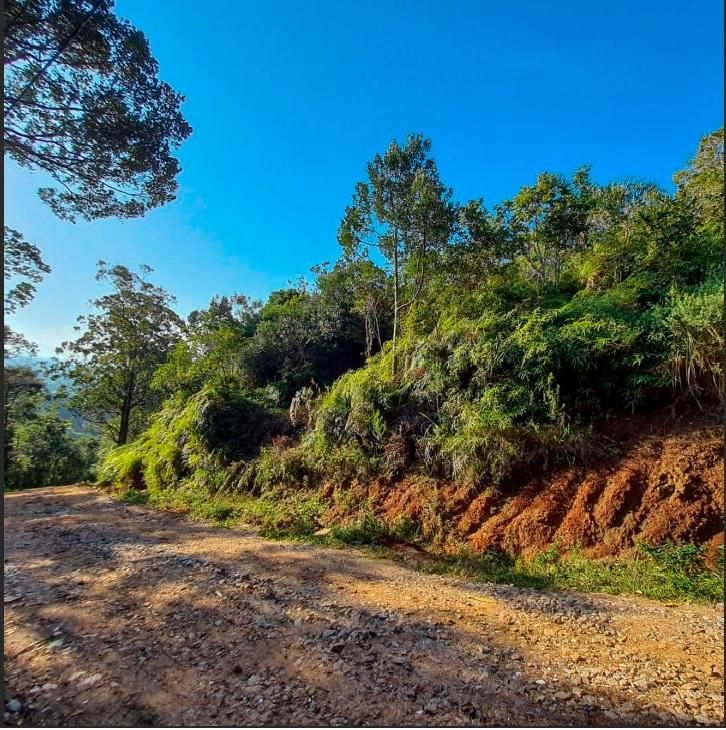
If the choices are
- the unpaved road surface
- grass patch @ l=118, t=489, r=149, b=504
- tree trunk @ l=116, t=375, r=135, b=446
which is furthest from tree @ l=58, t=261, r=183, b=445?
the unpaved road surface

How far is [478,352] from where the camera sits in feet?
22.7

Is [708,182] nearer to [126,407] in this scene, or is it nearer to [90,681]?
[90,681]

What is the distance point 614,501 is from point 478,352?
10.9ft

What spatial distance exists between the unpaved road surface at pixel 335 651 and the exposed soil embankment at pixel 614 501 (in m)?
1.08

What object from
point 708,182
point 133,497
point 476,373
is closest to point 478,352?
point 476,373

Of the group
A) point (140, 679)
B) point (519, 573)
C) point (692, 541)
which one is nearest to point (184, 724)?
point (140, 679)

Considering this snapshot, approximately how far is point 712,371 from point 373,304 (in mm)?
9702

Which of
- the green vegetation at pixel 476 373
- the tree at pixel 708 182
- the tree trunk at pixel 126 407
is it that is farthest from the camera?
the tree trunk at pixel 126 407

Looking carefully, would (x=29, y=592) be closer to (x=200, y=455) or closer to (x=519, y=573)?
(x=519, y=573)

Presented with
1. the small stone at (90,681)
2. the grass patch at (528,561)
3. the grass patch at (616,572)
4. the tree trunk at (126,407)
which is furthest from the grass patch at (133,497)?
the grass patch at (616,572)

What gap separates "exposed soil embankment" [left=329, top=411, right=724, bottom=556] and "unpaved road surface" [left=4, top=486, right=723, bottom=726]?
108cm

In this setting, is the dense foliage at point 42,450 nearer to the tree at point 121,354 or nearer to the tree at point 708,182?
the tree at point 121,354

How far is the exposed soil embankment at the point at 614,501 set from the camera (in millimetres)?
4188

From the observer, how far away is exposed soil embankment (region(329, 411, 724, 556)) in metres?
4.19
